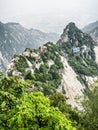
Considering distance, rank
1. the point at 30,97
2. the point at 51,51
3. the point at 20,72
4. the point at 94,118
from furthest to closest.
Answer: the point at 51,51 < the point at 20,72 < the point at 94,118 < the point at 30,97

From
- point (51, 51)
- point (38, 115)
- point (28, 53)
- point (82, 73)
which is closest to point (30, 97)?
point (38, 115)

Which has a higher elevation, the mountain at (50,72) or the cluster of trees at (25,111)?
the mountain at (50,72)

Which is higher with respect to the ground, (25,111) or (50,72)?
(50,72)

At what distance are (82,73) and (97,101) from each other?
119045 millimetres

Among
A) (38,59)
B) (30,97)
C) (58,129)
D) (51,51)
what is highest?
(51,51)

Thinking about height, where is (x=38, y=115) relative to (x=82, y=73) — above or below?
below

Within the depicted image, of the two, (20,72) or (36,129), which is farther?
(20,72)

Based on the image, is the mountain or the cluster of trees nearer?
the cluster of trees

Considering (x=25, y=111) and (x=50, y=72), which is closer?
(x=25, y=111)

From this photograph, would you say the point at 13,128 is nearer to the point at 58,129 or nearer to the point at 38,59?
the point at 58,129

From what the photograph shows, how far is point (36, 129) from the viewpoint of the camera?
22.4 metres

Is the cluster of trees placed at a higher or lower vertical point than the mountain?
lower

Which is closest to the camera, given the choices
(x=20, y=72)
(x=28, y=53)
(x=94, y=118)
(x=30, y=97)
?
(x=30, y=97)

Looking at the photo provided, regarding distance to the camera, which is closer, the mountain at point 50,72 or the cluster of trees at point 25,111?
the cluster of trees at point 25,111
